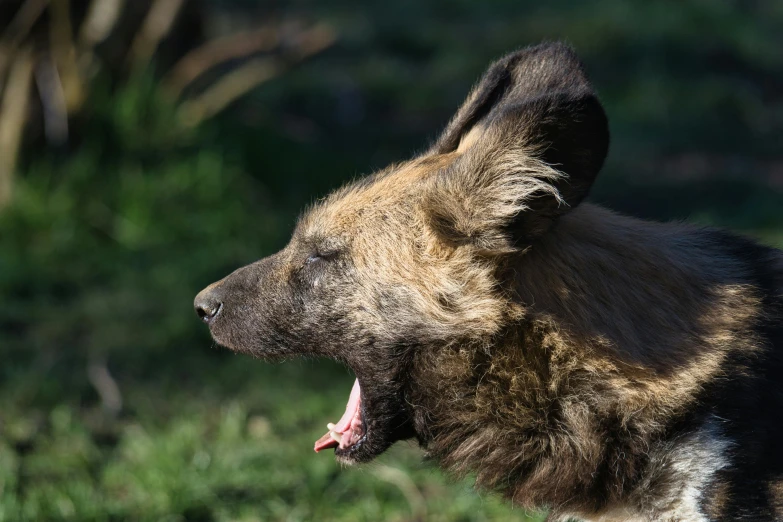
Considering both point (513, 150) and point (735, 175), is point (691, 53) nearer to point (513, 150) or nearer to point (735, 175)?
point (735, 175)

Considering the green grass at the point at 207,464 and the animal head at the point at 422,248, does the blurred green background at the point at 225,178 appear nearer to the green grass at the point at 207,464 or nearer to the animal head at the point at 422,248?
the green grass at the point at 207,464

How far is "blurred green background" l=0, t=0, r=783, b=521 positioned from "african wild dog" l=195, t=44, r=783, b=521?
453mm

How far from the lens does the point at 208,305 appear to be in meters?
2.96

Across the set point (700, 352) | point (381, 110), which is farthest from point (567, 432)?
point (381, 110)

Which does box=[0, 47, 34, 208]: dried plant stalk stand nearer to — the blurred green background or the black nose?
the blurred green background

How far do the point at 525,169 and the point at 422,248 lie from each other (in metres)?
0.40

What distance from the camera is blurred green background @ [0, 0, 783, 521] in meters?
3.72

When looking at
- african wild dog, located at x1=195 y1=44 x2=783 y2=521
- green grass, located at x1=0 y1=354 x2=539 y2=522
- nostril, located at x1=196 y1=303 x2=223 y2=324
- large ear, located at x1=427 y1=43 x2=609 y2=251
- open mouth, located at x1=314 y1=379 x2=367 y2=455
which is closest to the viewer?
large ear, located at x1=427 y1=43 x2=609 y2=251

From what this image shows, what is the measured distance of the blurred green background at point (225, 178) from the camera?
372 cm

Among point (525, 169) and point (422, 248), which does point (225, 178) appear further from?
point (525, 169)

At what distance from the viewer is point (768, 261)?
8.93 feet

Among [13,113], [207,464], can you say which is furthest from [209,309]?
[13,113]

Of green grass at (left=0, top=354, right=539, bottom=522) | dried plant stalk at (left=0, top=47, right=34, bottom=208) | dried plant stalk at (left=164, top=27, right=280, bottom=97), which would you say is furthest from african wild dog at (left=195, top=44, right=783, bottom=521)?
dried plant stalk at (left=164, top=27, right=280, bottom=97)

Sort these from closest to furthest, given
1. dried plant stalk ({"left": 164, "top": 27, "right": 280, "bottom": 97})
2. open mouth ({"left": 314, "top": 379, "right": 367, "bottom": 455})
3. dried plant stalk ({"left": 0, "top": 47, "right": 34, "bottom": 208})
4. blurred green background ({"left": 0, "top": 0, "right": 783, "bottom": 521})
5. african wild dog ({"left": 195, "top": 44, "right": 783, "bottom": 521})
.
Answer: african wild dog ({"left": 195, "top": 44, "right": 783, "bottom": 521})
open mouth ({"left": 314, "top": 379, "right": 367, "bottom": 455})
blurred green background ({"left": 0, "top": 0, "right": 783, "bottom": 521})
dried plant stalk ({"left": 0, "top": 47, "right": 34, "bottom": 208})
dried plant stalk ({"left": 164, "top": 27, "right": 280, "bottom": 97})
